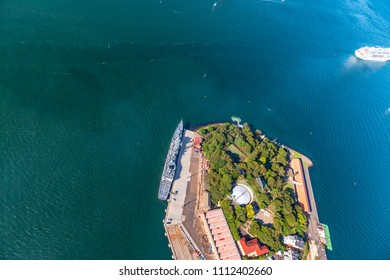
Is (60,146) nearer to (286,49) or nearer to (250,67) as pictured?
(250,67)

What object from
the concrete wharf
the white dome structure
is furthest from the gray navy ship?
the white dome structure

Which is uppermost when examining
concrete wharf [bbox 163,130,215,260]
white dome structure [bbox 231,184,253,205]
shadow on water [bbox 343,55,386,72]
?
shadow on water [bbox 343,55,386,72]

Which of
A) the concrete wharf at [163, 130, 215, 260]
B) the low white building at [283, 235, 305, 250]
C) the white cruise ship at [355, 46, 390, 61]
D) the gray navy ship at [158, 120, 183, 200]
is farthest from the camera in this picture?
the white cruise ship at [355, 46, 390, 61]

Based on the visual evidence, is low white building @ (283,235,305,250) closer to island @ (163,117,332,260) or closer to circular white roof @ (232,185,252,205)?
island @ (163,117,332,260)

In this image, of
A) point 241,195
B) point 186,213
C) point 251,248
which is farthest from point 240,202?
point 186,213

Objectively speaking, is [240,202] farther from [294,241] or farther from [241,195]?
[294,241]

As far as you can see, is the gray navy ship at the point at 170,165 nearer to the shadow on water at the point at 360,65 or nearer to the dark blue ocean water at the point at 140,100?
the dark blue ocean water at the point at 140,100
